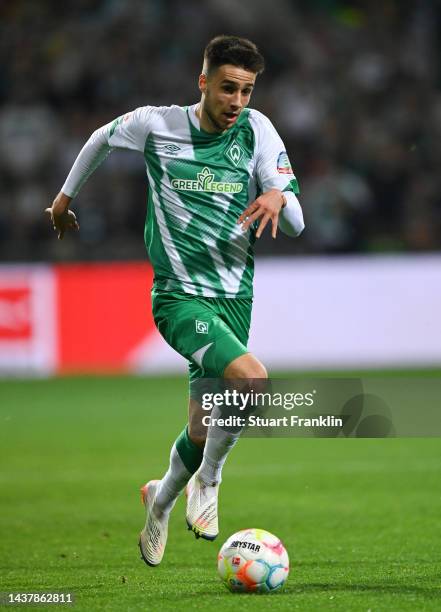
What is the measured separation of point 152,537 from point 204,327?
1.11 meters

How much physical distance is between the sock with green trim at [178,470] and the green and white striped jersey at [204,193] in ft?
2.44

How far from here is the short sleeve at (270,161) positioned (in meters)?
5.59

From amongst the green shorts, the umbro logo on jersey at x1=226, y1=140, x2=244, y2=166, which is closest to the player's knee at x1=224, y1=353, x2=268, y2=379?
the green shorts

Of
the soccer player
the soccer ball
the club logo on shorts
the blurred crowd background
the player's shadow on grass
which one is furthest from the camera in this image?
the blurred crowd background

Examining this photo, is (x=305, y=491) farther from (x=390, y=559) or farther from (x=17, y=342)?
(x=17, y=342)

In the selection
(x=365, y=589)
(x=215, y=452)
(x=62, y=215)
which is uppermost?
(x=62, y=215)

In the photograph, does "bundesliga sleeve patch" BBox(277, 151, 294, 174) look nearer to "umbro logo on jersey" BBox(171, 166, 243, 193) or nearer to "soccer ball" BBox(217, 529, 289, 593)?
"umbro logo on jersey" BBox(171, 166, 243, 193)

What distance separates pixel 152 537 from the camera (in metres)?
5.88

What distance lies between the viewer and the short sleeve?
18.3ft

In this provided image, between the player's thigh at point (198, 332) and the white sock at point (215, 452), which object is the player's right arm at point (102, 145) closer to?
the player's thigh at point (198, 332)

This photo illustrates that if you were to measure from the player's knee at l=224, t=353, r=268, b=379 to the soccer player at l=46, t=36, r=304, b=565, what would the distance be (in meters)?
0.29

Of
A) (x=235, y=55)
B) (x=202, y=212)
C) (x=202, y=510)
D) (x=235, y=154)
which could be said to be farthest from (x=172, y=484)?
(x=235, y=55)

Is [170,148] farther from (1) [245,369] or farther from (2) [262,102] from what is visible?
(2) [262,102]

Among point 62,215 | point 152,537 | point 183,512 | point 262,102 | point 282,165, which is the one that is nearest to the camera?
point 282,165
